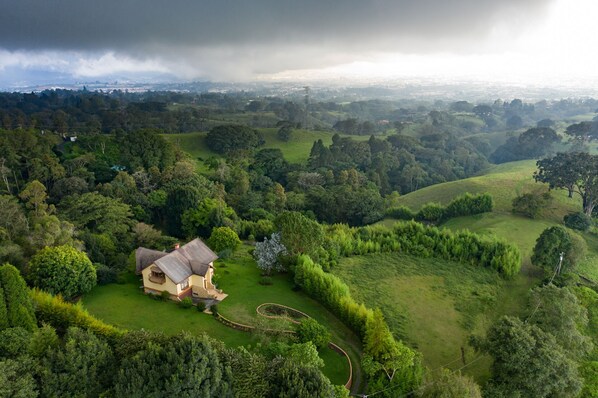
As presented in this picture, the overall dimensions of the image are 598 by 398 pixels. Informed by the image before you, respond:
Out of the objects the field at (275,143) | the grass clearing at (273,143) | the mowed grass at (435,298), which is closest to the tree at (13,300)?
the mowed grass at (435,298)

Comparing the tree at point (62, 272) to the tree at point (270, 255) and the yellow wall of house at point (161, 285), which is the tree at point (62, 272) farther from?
the tree at point (270, 255)

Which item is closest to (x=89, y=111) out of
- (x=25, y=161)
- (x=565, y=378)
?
(x=25, y=161)

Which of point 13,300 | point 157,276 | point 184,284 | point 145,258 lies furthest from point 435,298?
point 13,300

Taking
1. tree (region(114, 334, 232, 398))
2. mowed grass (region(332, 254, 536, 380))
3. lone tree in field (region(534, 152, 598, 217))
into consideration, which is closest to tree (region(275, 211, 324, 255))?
mowed grass (region(332, 254, 536, 380))

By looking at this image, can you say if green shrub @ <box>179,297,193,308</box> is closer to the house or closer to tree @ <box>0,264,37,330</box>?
the house

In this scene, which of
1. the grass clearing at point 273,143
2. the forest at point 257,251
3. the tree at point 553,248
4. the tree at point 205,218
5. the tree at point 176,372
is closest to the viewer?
the tree at point 176,372

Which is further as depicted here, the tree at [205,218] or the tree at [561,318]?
the tree at [205,218]

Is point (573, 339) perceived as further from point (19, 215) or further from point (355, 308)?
point (19, 215)
